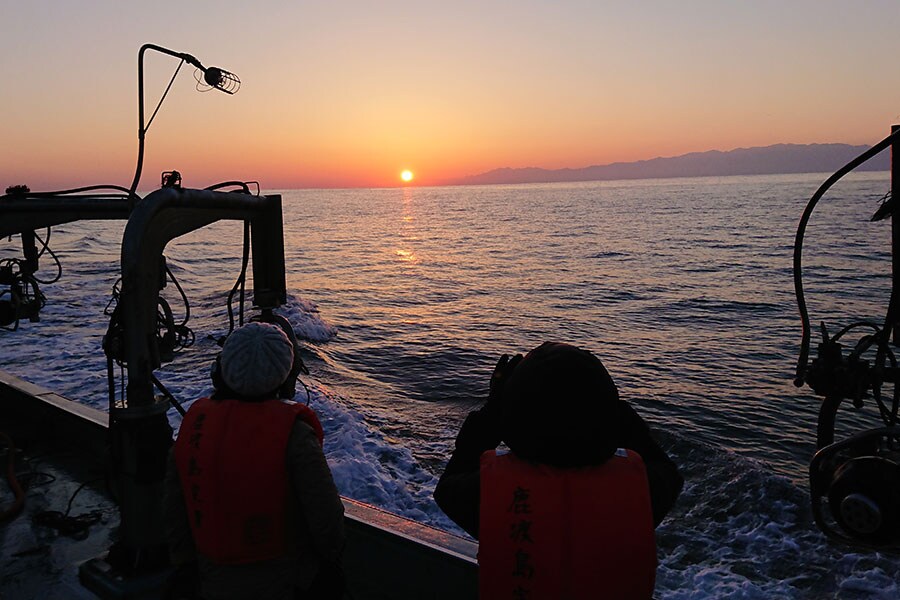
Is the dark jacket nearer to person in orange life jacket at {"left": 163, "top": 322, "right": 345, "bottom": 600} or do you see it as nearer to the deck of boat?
person in orange life jacket at {"left": 163, "top": 322, "right": 345, "bottom": 600}

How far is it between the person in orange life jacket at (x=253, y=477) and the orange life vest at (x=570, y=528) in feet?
2.28

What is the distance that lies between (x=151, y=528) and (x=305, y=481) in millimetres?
1907

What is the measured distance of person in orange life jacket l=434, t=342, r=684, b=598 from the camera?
162 cm

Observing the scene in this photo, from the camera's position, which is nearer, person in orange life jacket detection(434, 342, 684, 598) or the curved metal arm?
person in orange life jacket detection(434, 342, 684, 598)

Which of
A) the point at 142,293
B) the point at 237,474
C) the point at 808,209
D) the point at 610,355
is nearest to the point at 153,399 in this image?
the point at 142,293

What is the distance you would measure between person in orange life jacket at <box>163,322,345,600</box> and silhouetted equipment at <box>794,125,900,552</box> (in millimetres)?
1687

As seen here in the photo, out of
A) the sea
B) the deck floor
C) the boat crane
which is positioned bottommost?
the sea

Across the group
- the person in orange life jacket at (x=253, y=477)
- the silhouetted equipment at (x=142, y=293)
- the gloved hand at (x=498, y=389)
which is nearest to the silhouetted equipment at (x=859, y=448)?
the gloved hand at (x=498, y=389)

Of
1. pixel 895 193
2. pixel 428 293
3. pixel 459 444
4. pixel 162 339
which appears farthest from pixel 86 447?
pixel 428 293

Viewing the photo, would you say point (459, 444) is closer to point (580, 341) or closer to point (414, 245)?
point (580, 341)

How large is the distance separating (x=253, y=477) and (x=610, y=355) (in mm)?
14235

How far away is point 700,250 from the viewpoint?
39.3 m

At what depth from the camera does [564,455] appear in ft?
5.51

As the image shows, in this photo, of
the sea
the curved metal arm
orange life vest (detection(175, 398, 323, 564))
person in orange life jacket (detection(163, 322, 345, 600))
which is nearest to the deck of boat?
person in orange life jacket (detection(163, 322, 345, 600))
